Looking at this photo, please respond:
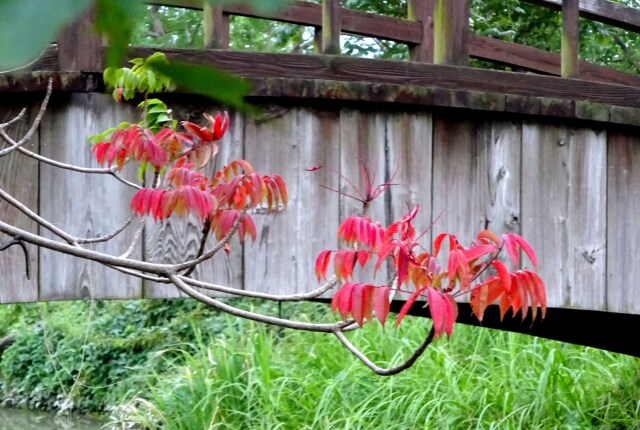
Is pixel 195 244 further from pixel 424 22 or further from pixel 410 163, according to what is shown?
pixel 424 22

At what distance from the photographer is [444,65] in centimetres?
260

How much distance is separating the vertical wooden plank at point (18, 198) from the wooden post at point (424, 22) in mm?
1189

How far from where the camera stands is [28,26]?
1.01 feet

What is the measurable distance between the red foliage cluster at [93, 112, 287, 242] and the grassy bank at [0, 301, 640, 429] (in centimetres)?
272

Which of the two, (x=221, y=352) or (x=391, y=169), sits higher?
(x=391, y=169)

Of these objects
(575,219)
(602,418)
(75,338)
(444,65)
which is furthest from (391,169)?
(75,338)

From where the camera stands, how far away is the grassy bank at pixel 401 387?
4.56m

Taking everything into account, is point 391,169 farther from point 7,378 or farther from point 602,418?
point 7,378

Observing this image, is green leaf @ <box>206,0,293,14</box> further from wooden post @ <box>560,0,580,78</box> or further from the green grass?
the green grass

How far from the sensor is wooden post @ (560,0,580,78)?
2.73 meters

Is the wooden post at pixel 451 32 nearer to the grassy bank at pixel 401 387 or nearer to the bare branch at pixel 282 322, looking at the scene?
the bare branch at pixel 282 322

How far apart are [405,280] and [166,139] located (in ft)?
2.53

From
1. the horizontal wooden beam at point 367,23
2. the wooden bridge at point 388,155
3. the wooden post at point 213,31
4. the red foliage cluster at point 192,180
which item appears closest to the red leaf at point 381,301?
the red foliage cluster at point 192,180

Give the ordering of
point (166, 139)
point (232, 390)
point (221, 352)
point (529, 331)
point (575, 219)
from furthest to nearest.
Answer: point (221, 352), point (232, 390), point (529, 331), point (575, 219), point (166, 139)
